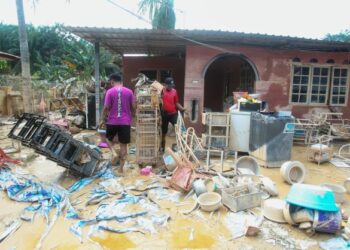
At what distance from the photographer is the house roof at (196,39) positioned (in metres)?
7.76

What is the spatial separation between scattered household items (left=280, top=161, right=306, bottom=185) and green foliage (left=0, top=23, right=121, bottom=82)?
1747 cm

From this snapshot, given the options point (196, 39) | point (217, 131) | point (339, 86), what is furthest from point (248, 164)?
point (339, 86)

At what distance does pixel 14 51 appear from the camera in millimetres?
27641

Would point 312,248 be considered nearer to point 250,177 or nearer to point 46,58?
point 250,177

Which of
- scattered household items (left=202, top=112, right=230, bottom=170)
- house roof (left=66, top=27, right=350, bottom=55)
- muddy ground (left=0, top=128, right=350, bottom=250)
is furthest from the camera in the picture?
house roof (left=66, top=27, right=350, bottom=55)

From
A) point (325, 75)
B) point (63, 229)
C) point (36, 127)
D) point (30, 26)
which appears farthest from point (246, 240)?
point (30, 26)

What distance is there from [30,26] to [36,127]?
29520 mm

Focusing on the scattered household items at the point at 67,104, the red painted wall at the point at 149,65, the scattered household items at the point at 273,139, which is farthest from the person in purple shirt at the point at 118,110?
the red painted wall at the point at 149,65

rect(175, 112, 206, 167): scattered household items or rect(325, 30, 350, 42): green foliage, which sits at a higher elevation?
rect(325, 30, 350, 42): green foliage

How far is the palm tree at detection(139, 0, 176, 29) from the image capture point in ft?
41.6

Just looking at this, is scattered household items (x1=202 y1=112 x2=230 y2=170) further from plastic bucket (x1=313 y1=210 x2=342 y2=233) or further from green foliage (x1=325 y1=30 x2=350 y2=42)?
green foliage (x1=325 y1=30 x2=350 y2=42)

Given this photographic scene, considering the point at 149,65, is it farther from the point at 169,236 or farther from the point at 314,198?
the point at 314,198

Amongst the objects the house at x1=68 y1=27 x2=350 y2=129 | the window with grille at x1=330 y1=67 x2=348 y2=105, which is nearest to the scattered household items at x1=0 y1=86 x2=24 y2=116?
the house at x1=68 y1=27 x2=350 y2=129

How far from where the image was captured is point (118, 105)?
17.5 feet
